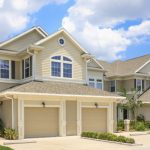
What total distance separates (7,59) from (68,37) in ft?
18.1

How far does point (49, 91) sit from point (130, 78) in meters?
17.7

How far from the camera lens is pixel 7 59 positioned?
91.6 feet

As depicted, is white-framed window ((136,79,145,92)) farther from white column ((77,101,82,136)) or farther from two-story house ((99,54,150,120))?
white column ((77,101,82,136))

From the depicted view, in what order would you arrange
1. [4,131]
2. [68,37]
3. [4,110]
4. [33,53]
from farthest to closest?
1. [68,37]
2. [33,53]
3. [4,110]
4. [4,131]

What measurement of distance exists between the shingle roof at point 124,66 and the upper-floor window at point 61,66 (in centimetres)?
1305

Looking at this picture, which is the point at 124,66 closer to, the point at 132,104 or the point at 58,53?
the point at 132,104

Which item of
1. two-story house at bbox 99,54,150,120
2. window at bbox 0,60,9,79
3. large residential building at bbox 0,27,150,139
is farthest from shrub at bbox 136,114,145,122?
window at bbox 0,60,9,79

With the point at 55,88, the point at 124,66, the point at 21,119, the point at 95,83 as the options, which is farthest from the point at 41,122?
the point at 124,66

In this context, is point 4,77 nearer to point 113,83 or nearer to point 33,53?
point 33,53

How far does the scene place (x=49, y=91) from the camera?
Answer: 24094 millimetres

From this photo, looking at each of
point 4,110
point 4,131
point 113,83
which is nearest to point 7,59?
point 4,110

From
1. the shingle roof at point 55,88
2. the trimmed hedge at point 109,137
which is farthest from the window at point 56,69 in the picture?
the trimmed hedge at point 109,137

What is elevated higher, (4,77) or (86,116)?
(4,77)

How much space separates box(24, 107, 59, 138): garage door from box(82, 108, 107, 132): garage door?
2678 mm
